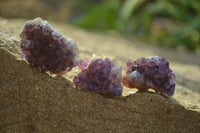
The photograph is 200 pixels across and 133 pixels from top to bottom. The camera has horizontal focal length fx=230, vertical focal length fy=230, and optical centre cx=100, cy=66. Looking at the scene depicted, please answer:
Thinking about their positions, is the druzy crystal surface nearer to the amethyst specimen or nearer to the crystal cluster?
the crystal cluster

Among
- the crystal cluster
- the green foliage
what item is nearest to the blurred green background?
the green foliage

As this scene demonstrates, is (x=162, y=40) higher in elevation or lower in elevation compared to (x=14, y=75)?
higher

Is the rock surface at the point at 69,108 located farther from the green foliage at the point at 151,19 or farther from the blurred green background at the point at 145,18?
the green foliage at the point at 151,19

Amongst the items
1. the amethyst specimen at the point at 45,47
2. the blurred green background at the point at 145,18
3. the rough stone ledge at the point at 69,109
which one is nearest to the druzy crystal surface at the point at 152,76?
the rough stone ledge at the point at 69,109

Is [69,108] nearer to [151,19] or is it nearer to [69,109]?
[69,109]

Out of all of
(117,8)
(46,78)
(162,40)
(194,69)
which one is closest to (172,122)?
(46,78)

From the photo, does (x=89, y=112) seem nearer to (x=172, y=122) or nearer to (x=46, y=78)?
(x=46, y=78)
